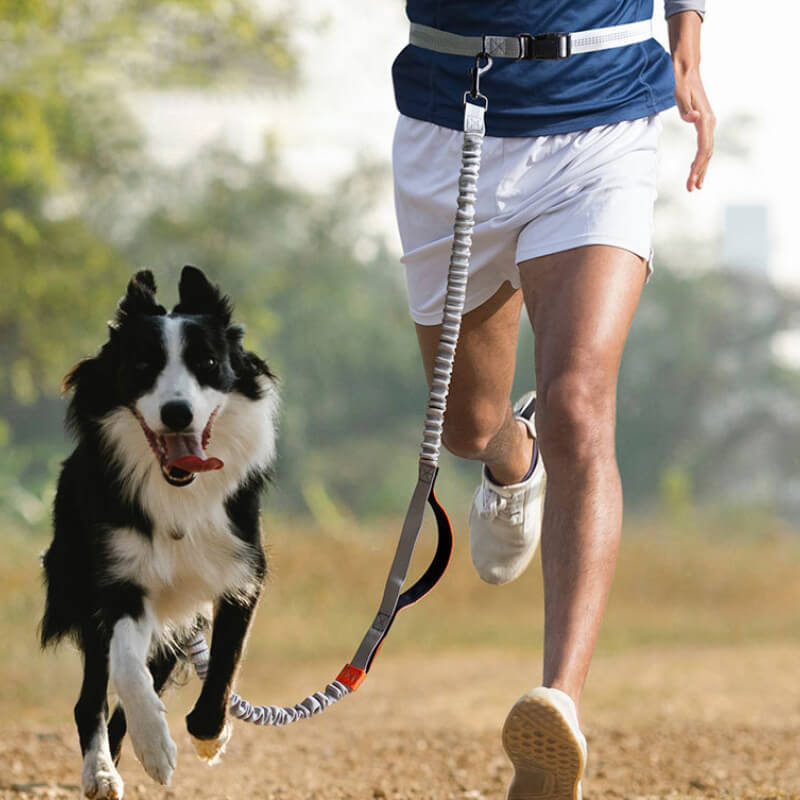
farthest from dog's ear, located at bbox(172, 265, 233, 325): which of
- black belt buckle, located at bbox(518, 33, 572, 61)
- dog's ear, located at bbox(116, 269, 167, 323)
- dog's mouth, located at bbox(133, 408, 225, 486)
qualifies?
black belt buckle, located at bbox(518, 33, 572, 61)

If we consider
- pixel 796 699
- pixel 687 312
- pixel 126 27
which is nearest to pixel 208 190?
pixel 126 27

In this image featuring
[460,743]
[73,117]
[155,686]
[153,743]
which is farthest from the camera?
[73,117]

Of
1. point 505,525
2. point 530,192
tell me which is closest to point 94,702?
point 505,525

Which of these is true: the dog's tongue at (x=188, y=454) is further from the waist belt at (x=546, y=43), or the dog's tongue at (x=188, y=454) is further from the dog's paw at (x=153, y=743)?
the waist belt at (x=546, y=43)

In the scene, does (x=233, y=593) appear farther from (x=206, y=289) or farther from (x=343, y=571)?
(x=343, y=571)

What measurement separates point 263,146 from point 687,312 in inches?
406

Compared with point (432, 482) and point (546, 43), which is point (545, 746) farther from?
point (546, 43)

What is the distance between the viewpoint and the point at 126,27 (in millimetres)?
12359

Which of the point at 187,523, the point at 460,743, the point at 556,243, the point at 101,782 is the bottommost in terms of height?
the point at 460,743

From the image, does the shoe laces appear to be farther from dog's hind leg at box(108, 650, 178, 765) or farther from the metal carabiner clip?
the metal carabiner clip

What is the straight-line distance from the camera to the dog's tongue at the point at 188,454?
2.93 m

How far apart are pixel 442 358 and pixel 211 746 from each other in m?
1.08

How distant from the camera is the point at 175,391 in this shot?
293 cm

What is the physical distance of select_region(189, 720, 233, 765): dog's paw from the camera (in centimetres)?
312
